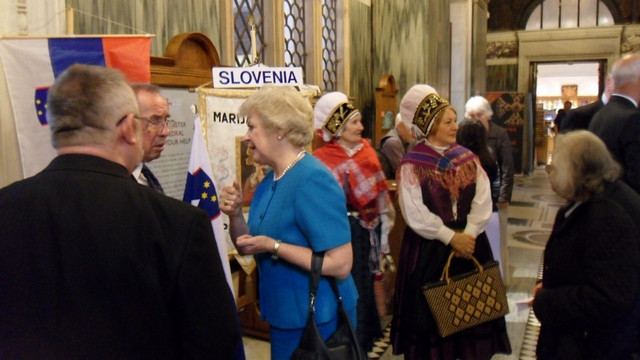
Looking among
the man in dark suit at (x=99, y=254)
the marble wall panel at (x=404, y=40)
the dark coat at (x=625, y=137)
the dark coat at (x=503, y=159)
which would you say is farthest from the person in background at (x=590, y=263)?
the marble wall panel at (x=404, y=40)

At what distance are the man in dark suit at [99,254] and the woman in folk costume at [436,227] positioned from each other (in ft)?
6.93

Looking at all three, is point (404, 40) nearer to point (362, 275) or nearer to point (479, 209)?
point (362, 275)

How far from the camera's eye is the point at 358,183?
13.1ft

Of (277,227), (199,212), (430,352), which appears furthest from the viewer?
(430,352)

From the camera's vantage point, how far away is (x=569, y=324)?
2.24m

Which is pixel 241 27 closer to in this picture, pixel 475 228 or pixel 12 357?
pixel 475 228

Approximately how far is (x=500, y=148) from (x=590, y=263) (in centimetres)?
338

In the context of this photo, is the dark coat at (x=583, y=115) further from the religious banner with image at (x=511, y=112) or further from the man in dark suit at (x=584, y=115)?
the religious banner with image at (x=511, y=112)

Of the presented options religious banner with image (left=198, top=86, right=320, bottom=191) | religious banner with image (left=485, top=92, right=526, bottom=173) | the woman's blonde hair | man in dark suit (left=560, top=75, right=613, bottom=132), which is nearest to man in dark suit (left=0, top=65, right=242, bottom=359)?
the woman's blonde hair

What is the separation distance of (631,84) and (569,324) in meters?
2.09

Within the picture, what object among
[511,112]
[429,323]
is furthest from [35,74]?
[511,112]

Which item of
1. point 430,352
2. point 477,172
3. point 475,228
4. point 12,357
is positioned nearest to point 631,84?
point 477,172

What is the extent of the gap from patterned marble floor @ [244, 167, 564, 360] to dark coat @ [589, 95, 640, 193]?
117cm

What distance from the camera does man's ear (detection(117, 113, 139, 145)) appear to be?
1.38m
